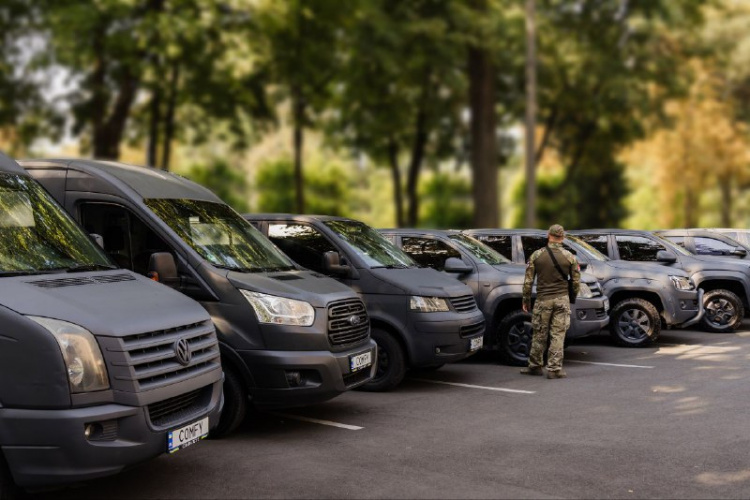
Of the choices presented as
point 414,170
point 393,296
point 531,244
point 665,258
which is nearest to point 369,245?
point 393,296

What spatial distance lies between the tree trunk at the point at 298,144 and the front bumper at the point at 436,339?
21.4 meters

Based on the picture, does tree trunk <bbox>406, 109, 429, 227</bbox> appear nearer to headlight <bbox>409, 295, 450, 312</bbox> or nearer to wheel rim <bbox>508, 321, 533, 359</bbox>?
wheel rim <bbox>508, 321, 533, 359</bbox>

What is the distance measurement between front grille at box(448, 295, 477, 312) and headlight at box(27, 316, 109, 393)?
541 cm

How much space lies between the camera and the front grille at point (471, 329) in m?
9.70

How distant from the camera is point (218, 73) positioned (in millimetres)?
28109

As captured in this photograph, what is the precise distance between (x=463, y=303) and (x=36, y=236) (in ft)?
17.4

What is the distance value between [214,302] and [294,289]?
690mm

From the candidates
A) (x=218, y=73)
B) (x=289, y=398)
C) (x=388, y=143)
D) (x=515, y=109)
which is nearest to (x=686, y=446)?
(x=289, y=398)

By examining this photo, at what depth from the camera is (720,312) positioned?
15.3 meters

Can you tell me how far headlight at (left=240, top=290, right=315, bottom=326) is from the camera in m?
7.21

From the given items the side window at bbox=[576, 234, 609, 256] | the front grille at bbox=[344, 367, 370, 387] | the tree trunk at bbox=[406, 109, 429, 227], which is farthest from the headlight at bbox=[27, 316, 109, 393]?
the tree trunk at bbox=[406, 109, 429, 227]

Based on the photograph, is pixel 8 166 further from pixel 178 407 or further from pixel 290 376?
pixel 290 376

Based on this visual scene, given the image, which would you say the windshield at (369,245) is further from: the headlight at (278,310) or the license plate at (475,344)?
the headlight at (278,310)

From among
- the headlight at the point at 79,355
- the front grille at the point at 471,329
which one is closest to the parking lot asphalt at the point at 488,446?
the front grille at the point at 471,329
